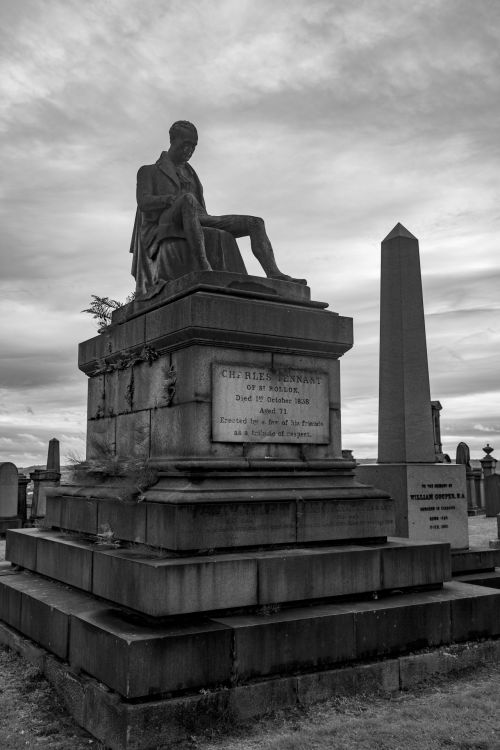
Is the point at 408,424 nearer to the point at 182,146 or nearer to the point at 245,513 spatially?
the point at 245,513

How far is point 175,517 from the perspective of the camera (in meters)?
5.41

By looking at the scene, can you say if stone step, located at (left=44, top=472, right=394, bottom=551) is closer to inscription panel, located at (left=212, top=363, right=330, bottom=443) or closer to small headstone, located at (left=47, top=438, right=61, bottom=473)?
inscription panel, located at (left=212, top=363, right=330, bottom=443)

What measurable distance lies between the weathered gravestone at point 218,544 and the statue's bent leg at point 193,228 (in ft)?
1.10

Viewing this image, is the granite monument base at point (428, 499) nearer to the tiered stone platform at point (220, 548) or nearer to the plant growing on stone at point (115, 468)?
the tiered stone platform at point (220, 548)

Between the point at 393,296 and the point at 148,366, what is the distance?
184 inches

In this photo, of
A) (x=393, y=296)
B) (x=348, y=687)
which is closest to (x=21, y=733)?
(x=348, y=687)

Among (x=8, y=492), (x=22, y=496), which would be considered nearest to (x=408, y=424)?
(x=8, y=492)

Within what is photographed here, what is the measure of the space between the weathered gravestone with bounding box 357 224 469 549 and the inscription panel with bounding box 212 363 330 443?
2915mm

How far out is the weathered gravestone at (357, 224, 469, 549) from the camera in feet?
30.3

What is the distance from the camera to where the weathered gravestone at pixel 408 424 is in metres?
9.23

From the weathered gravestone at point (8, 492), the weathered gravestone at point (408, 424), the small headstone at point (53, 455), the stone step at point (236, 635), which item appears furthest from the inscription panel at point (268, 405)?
the small headstone at point (53, 455)

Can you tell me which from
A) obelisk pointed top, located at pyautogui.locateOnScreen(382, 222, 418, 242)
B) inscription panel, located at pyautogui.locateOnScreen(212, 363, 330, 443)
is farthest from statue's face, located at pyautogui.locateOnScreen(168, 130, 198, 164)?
obelisk pointed top, located at pyautogui.locateOnScreen(382, 222, 418, 242)

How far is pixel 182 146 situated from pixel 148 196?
81 centimetres

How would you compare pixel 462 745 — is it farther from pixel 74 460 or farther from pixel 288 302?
pixel 74 460
